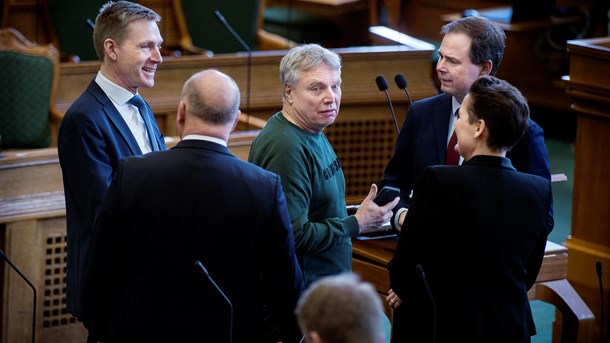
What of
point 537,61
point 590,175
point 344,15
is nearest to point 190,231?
point 590,175

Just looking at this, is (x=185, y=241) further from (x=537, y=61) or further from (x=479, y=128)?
(x=537, y=61)

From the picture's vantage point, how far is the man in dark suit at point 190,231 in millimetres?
2467

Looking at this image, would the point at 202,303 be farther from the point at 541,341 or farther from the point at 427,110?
the point at 541,341

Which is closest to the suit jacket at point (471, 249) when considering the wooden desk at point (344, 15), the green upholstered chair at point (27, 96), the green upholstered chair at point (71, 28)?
the green upholstered chair at point (27, 96)

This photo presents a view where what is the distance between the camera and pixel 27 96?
5.34 metres

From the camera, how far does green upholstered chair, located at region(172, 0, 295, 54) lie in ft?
23.4

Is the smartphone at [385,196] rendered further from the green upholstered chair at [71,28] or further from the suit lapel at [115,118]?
the green upholstered chair at [71,28]

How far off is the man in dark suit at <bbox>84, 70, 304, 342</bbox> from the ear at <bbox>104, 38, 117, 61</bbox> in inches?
27.2

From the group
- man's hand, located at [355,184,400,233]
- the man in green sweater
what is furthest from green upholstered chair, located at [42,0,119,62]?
man's hand, located at [355,184,400,233]

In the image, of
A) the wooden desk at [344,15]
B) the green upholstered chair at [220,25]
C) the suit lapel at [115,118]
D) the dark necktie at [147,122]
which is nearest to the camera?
the suit lapel at [115,118]

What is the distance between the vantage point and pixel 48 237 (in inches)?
163

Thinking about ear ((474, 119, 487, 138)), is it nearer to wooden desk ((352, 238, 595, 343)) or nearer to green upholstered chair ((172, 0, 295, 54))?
wooden desk ((352, 238, 595, 343))

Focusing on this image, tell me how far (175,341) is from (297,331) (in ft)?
1.16

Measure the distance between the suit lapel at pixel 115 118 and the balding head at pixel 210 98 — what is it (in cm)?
60
